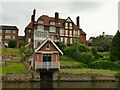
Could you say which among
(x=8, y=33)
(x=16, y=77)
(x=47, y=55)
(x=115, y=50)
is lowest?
(x=16, y=77)

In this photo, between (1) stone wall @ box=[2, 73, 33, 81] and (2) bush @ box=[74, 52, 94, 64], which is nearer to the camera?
(1) stone wall @ box=[2, 73, 33, 81]

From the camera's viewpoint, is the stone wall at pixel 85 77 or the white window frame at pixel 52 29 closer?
the stone wall at pixel 85 77

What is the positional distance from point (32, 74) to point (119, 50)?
2215 cm

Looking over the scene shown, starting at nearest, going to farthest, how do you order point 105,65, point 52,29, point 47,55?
point 47,55
point 105,65
point 52,29

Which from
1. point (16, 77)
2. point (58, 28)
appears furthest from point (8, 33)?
point (16, 77)

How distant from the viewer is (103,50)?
76.2 meters

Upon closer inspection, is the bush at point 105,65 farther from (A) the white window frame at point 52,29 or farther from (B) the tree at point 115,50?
(A) the white window frame at point 52,29

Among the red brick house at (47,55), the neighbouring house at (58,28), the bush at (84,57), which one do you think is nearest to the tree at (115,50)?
the bush at (84,57)

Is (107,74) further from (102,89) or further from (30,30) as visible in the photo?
(30,30)

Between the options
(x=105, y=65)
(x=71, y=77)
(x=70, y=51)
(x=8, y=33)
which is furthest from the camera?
(x=8, y=33)

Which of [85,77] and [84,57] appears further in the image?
[84,57]

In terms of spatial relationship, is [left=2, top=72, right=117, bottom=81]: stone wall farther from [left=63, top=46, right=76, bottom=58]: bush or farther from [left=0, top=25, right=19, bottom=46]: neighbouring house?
[left=0, top=25, right=19, bottom=46]: neighbouring house

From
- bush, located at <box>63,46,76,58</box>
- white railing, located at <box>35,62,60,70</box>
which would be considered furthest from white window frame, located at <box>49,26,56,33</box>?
white railing, located at <box>35,62,60,70</box>

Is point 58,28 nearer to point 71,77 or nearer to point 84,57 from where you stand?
point 84,57
